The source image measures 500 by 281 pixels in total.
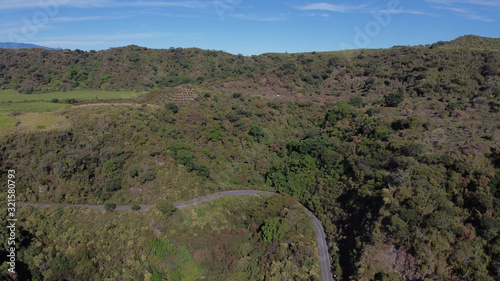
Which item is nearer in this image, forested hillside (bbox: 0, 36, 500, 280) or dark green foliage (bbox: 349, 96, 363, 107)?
forested hillside (bbox: 0, 36, 500, 280)

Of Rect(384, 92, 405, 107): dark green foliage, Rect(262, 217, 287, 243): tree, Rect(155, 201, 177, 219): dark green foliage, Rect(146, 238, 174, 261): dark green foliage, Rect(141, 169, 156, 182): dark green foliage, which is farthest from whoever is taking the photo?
Rect(384, 92, 405, 107): dark green foliage

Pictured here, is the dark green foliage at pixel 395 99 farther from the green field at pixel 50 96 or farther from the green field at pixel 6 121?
the green field at pixel 6 121

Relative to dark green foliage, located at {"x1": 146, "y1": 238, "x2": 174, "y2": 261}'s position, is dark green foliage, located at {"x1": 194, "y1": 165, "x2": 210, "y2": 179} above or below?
above

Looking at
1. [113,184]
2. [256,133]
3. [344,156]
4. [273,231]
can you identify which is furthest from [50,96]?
[344,156]

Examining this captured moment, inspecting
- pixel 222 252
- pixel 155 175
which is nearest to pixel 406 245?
pixel 222 252

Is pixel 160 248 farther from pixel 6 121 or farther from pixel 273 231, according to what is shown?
pixel 6 121

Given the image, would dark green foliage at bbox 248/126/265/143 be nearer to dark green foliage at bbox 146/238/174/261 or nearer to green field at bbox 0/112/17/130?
dark green foliage at bbox 146/238/174/261

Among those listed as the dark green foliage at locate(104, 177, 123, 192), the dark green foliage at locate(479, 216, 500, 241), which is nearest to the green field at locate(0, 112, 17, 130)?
the dark green foliage at locate(104, 177, 123, 192)

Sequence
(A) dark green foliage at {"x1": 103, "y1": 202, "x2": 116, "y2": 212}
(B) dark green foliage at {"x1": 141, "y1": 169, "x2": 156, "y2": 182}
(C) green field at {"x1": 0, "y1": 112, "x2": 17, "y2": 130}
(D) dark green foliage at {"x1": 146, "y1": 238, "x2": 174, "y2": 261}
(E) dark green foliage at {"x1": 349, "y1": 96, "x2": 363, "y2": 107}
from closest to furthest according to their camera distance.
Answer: (D) dark green foliage at {"x1": 146, "y1": 238, "x2": 174, "y2": 261} < (A) dark green foliage at {"x1": 103, "y1": 202, "x2": 116, "y2": 212} < (B) dark green foliage at {"x1": 141, "y1": 169, "x2": 156, "y2": 182} < (C) green field at {"x1": 0, "y1": 112, "x2": 17, "y2": 130} < (E) dark green foliage at {"x1": 349, "y1": 96, "x2": 363, "y2": 107}

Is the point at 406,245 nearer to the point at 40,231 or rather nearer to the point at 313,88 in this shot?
the point at 40,231

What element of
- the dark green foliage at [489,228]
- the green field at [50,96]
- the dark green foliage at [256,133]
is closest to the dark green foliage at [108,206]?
the dark green foliage at [256,133]
